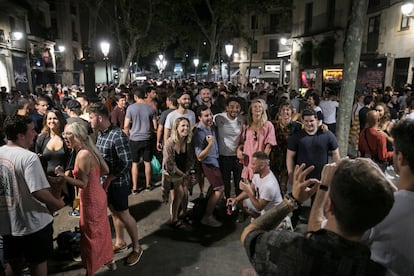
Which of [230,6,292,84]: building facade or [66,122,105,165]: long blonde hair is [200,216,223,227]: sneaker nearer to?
[66,122,105,165]: long blonde hair

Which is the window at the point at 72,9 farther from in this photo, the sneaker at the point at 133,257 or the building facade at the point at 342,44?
the sneaker at the point at 133,257

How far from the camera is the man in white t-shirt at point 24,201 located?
110 inches

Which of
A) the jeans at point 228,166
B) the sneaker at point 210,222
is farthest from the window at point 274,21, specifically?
the sneaker at point 210,222

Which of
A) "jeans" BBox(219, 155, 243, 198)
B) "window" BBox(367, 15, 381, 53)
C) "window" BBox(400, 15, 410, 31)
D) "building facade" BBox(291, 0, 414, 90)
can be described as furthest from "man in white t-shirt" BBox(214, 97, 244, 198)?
"window" BBox(367, 15, 381, 53)

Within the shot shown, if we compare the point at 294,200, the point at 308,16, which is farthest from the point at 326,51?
the point at 294,200

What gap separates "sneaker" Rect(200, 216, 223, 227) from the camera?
502 centimetres

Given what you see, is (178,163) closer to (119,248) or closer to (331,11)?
(119,248)

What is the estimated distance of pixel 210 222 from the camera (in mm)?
5047

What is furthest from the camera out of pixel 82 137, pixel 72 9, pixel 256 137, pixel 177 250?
pixel 72 9

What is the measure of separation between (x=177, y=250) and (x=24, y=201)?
7.09 ft

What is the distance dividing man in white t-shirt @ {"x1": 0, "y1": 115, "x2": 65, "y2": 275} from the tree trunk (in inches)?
205

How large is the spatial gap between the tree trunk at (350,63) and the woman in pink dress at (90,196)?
463cm

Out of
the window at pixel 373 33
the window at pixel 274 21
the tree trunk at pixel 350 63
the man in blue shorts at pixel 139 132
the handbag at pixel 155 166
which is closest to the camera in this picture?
the tree trunk at pixel 350 63

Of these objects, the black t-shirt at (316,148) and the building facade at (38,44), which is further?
the building facade at (38,44)
